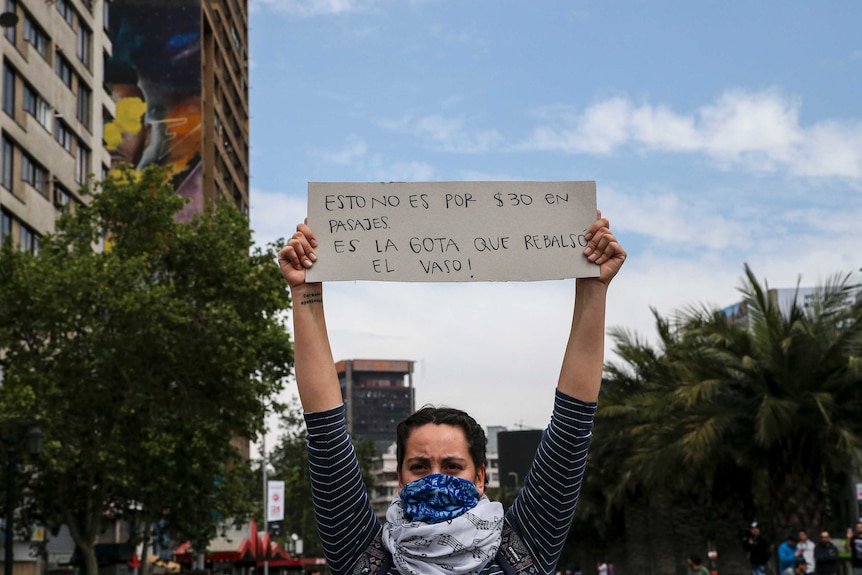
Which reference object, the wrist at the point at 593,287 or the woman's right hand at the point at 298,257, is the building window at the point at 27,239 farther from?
the wrist at the point at 593,287

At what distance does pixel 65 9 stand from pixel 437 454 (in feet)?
144

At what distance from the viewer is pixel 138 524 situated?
1515 inches

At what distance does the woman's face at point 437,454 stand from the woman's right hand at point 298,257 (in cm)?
54

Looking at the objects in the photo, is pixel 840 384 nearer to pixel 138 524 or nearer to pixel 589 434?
pixel 589 434

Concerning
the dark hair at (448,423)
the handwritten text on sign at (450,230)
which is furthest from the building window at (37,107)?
the dark hair at (448,423)

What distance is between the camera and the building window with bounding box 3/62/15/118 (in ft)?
123

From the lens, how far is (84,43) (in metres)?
47.1

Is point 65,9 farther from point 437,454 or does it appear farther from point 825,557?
point 437,454

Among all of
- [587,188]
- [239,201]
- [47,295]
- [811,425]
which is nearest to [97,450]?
[47,295]

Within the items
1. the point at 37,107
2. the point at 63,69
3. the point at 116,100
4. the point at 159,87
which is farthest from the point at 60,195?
the point at 159,87

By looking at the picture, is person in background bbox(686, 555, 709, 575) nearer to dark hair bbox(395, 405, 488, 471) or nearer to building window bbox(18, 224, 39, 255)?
building window bbox(18, 224, 39, 255)

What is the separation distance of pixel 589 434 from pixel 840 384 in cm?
2027

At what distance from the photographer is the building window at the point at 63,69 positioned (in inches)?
1694

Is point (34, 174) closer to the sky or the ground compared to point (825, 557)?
closer to the sky
